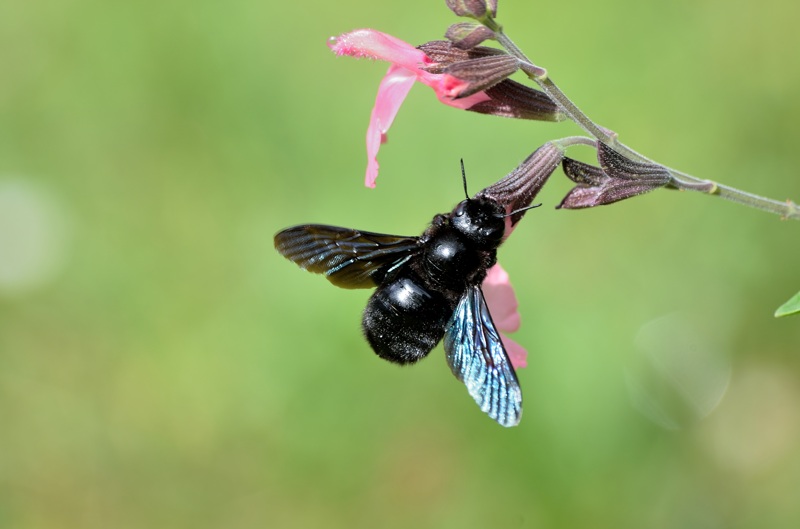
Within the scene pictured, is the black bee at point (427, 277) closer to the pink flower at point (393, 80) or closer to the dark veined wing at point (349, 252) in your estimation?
the dark veined wing at point (349, 252)

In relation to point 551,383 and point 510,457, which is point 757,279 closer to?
point 551,383

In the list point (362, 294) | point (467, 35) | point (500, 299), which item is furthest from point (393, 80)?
point (362, 294)

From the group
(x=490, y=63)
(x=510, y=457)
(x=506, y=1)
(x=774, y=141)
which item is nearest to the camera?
(x=490, y=63)

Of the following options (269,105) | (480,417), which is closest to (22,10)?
(269,105)

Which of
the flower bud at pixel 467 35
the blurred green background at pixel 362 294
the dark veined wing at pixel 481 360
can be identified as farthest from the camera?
the blurred green background at pixel 362 294

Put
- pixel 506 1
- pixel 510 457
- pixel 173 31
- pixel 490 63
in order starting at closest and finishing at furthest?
1. pixel 490 63
2. pixel 510 457
3. pixel 506 1
4. pixel 173 31

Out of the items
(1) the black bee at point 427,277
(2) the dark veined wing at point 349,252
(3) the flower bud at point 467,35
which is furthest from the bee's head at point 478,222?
(3) the flower bud at point 467,35

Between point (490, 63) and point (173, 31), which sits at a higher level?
point (173, 31)
